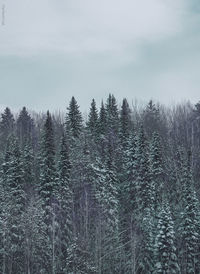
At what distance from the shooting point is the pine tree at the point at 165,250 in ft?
128

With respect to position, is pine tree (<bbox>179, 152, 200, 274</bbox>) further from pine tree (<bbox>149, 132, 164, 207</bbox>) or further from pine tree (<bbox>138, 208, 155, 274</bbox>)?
pine tree (<bbox>149, 132, 164, 207</bbox>)

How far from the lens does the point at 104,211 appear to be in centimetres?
4562

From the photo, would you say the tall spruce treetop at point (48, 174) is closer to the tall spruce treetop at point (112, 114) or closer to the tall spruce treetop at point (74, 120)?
the tall spruce treetop at point (74, 120)

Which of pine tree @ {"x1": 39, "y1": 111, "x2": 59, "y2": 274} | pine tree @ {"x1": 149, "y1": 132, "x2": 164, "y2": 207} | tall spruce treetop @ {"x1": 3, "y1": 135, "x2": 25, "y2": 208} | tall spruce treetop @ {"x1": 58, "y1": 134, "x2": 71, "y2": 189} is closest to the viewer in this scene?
pine tree @ {"x1": 39, "y1": 111, "x2": 59, "y2": 274}

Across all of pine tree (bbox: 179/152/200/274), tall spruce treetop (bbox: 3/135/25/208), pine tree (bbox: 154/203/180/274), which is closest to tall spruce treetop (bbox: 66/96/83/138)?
tall spruce treetop (bbox: 3/135/25/208)

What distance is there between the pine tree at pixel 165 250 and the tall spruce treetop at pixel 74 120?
108ft

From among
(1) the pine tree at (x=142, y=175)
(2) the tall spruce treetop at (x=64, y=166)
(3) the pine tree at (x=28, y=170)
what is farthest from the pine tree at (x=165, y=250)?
(3) the pine tree at (x=28, y=170)

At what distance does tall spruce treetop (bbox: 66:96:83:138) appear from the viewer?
71.2 m

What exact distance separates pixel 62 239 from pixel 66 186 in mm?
6214

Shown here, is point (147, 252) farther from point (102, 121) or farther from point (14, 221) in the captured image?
point (102, 121)

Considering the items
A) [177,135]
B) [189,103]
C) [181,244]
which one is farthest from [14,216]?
[189,103]

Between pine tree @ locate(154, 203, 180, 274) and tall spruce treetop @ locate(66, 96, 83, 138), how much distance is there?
32854 mm

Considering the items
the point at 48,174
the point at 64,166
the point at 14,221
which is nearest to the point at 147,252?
the point at 48,174

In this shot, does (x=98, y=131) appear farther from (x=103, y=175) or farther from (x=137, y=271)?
(x=137, y=271)
